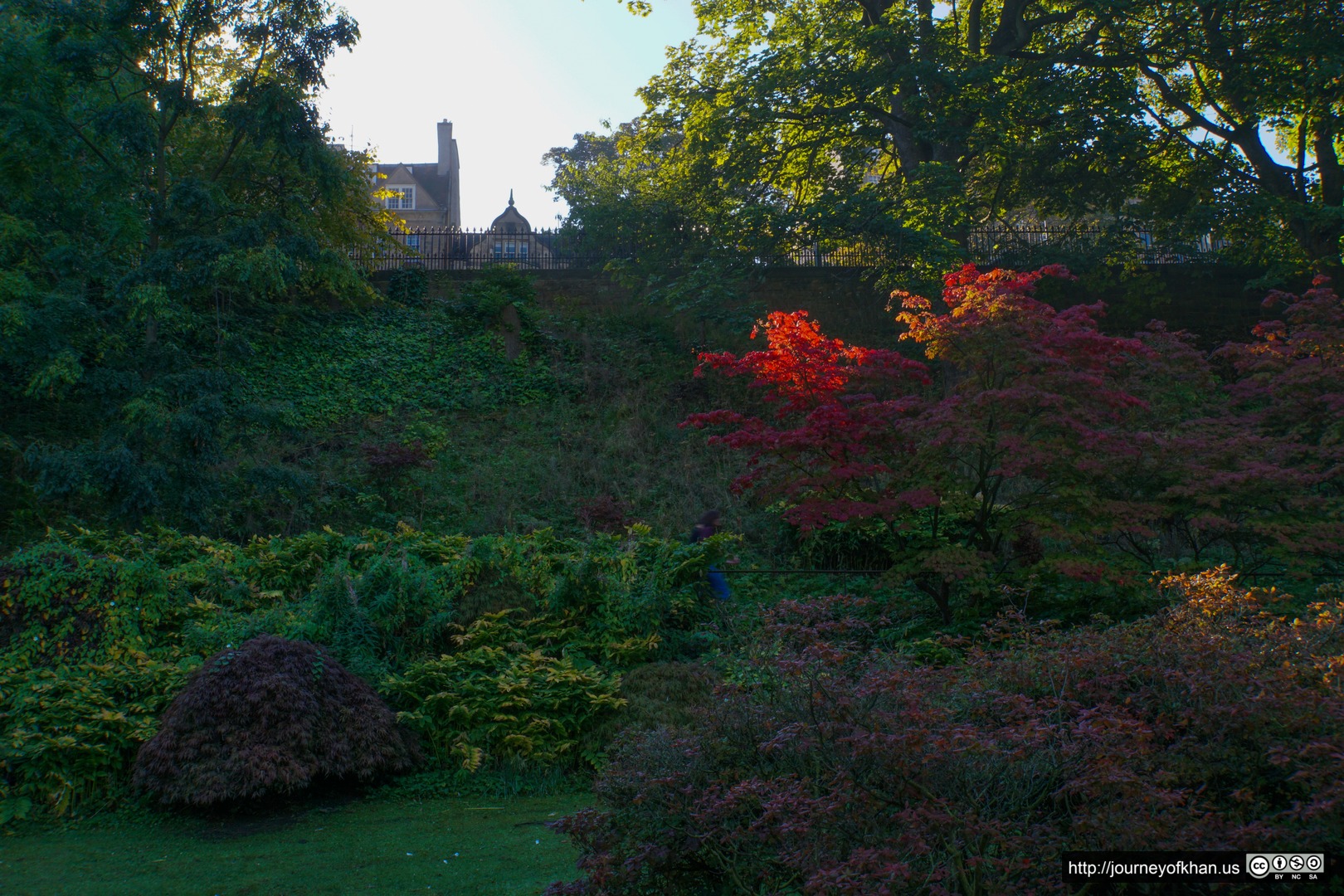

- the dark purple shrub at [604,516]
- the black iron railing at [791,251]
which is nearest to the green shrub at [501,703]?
the dark purple shrub at [604,516]

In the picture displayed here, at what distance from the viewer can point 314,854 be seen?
5.75 metres

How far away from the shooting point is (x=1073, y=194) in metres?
19.3

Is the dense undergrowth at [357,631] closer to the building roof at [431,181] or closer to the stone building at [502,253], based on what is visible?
the stone building at [502,253]

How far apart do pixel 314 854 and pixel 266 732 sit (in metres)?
1.02

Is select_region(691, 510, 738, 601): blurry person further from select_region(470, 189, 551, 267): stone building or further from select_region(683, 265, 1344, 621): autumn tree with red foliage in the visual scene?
select_region(470, 189, 551, 267): stone building

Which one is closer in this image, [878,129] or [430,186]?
[878,129]

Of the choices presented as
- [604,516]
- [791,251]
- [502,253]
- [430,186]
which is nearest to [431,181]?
[430,186]

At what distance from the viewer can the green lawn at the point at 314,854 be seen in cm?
525

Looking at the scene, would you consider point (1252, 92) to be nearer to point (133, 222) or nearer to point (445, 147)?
point (133, 222)

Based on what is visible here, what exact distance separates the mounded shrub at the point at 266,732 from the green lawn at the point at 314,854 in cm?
26

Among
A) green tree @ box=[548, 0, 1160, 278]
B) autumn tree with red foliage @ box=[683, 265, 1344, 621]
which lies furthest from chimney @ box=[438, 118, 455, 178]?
autumn tree with red foliage @ box=[683, 265, 1344, 621]

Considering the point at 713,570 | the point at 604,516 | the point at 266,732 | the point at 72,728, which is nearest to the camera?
the point at 266,732

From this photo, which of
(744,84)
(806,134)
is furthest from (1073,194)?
(744,84)

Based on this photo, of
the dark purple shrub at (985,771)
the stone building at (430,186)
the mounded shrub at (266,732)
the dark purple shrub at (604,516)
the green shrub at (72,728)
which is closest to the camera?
the dark purple shrub at (985,771)
